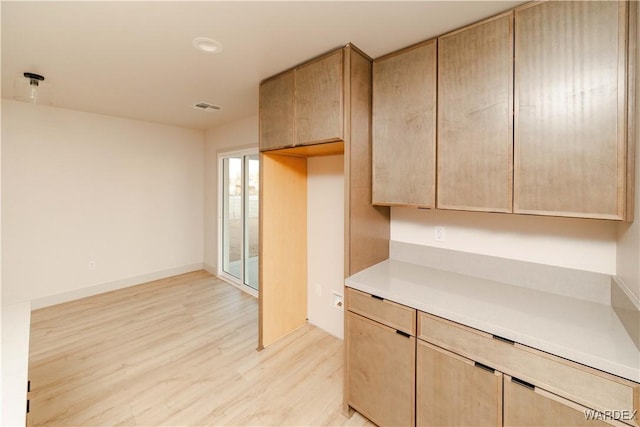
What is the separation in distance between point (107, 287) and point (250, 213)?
2221mm

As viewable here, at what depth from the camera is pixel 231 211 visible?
4445 mm

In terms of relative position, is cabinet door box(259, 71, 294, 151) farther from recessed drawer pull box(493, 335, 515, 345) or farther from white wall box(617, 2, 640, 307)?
white wall box(617, 2, 640, 307)

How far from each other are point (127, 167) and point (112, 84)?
1.71 m

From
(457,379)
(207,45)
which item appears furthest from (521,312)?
(207,45)

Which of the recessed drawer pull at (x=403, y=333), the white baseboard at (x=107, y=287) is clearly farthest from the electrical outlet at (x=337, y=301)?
the white baseboard at (x=107, y=287)

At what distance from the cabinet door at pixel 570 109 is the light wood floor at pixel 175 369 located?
1.82 meters

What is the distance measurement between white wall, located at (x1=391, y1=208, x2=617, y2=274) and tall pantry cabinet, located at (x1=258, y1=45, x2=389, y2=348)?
0.31 m

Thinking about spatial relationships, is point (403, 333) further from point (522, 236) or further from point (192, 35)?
point (192, 35)

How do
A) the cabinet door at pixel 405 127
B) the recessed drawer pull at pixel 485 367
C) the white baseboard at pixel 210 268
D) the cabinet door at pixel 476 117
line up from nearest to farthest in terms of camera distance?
the recessed drawer pull at pixel 485 367, the cabinet door at pixel 476 117, the cabinet door at pixel 405 127, the white baseboard at pixel 210 268

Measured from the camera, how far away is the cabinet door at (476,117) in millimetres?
1433

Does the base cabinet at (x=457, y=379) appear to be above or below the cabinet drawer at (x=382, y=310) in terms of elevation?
below

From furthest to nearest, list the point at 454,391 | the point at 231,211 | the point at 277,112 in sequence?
the point at 231,211, the point at 277,112, the point at 454,391

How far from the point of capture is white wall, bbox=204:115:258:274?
396cm

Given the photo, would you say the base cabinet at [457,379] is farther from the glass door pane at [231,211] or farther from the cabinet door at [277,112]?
the glass door pane at [231,211]
